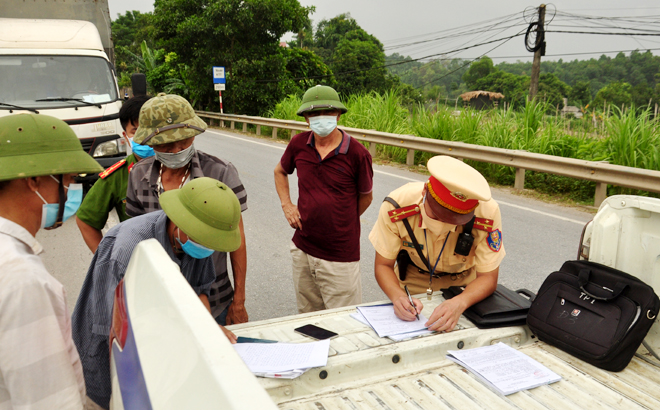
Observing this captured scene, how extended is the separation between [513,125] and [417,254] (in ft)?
27.8

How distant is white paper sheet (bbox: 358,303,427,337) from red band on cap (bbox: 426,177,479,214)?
23.4 inches

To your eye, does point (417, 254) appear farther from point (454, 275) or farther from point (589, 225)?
point (589, 225)

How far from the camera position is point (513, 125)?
1052 cm


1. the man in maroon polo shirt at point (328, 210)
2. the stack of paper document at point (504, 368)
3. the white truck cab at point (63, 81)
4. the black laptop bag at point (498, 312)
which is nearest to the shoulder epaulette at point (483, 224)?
the black laptop bag at point (498, 312)

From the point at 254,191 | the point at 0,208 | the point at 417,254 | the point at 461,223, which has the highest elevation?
the point at 0,208

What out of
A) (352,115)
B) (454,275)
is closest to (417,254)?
(454,275)

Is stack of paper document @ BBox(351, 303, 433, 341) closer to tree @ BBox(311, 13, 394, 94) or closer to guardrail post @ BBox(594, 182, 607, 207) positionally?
guardrail post @ BBox(594, 182, 607, 207)

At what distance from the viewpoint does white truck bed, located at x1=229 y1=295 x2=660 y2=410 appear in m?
1.84

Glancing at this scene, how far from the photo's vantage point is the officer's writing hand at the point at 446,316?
7.89 feet

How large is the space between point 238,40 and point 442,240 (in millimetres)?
22722

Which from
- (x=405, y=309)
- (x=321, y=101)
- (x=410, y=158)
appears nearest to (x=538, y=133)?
(x=410, y=158)

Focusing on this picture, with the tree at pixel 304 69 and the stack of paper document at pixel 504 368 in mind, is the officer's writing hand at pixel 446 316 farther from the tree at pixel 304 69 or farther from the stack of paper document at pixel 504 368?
the tree at pixel 304 69

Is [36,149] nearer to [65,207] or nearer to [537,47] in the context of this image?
[65,207]

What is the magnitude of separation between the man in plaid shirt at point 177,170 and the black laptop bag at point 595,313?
1.64m
